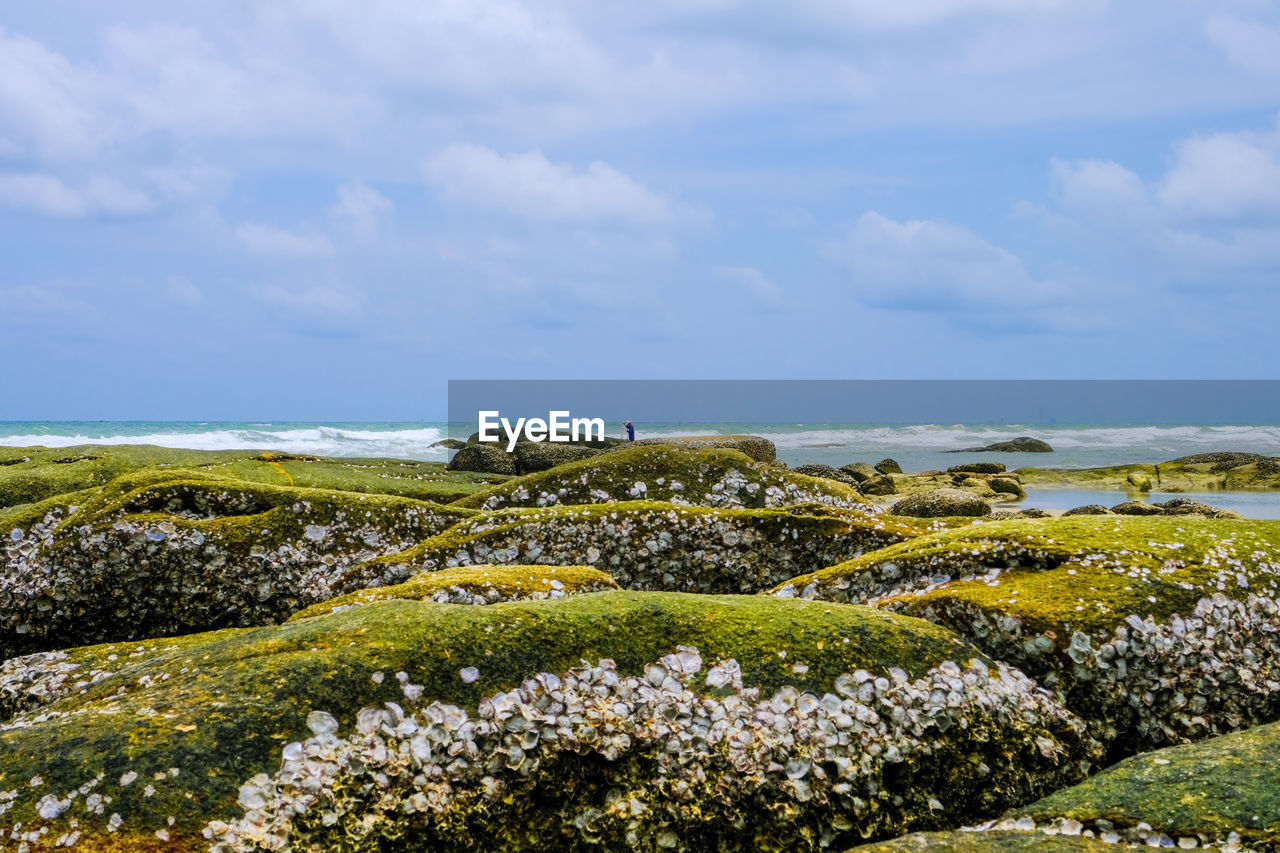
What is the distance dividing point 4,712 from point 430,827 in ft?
15.2

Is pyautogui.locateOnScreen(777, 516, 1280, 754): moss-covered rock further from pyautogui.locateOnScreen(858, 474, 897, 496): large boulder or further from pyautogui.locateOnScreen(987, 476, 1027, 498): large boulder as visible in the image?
pyautogui.locateOnScreen(987, 476, 1027, 498): large boulder

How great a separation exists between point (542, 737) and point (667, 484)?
37.4 feet

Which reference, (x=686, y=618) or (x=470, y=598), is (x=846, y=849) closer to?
(x=686, y=618)

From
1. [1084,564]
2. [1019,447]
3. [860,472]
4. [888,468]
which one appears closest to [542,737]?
[1084,564]

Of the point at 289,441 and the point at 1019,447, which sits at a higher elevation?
the point at 289,441

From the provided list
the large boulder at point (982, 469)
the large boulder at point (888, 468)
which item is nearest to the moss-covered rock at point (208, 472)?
the large boulder at point (888, 468)

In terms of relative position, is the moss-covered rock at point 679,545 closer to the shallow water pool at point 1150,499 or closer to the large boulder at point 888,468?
the shallow water pool at point 1150,499

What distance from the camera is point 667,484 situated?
17.6 meters

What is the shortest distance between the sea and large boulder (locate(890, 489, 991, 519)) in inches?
787

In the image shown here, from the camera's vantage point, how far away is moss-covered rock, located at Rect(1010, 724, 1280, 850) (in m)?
5.53

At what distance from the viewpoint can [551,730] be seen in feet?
20.9

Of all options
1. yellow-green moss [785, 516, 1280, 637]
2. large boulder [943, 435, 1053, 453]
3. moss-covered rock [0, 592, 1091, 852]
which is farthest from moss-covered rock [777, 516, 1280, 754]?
large boulder [943, 435, 1053, 453]

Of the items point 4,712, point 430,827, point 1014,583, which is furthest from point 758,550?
point 4,712

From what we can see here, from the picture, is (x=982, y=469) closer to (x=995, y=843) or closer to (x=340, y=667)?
(x=995, y=843)
